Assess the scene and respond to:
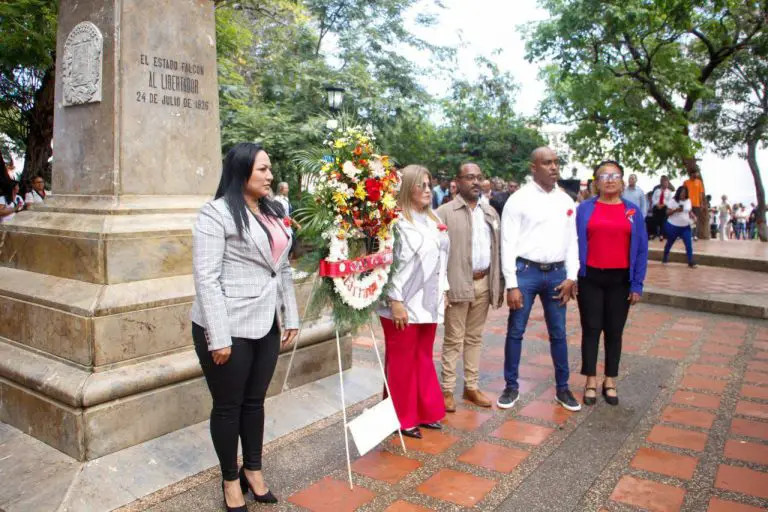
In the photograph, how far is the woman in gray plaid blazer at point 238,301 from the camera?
264 cm

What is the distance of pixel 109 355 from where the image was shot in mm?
3432

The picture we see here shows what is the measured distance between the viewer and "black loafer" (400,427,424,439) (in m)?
3.85

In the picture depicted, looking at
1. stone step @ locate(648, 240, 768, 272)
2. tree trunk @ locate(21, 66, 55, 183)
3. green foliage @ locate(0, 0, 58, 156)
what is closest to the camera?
green foliage @ locate(0, 0, 58, 156)

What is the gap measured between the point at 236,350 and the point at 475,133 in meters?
20.2

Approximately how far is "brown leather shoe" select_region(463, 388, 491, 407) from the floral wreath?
1.34 meters

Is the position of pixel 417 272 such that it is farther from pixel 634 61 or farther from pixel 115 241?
pixel 634 61

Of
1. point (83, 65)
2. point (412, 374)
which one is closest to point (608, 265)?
point (412, 374)

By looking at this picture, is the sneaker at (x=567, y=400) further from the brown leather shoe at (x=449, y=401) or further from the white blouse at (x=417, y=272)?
the white blouse at (x=417, y=272)

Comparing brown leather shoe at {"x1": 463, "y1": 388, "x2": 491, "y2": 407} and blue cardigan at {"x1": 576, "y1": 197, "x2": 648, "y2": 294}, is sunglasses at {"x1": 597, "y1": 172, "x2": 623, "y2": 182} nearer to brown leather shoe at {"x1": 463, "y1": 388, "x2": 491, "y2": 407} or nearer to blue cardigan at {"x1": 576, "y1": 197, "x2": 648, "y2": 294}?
blue cardigan at {"x1": 576, "y1": 197, "x2": 648, "y2": 294}

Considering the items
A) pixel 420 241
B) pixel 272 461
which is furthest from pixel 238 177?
pixel 272 461

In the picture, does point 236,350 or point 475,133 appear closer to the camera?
point 236,350

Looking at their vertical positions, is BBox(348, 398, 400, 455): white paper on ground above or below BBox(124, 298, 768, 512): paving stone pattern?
above

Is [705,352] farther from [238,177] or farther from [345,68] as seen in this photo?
[345,68]

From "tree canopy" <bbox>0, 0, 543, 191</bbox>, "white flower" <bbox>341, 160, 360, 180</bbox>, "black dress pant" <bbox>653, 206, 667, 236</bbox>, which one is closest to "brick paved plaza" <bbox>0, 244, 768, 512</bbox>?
"white flower" <bbox>341, 160, 360, 180</bbox>
